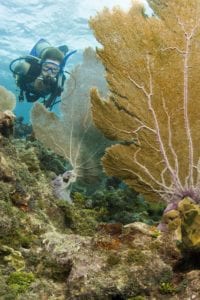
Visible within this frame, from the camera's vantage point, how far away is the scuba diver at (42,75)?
1008 cm

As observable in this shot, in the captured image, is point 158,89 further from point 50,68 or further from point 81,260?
point 50,68

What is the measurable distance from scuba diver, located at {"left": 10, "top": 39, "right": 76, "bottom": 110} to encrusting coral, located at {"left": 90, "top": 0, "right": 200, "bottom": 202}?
4.28 meters

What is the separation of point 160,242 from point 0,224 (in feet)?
6.77

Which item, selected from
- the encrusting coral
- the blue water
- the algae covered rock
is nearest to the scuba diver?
the encrusting coral

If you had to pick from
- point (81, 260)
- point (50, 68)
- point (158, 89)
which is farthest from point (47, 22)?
point (81, 260)

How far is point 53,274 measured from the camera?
4078mm

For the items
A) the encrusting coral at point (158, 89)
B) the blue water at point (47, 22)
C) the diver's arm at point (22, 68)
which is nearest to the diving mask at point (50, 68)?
the diver's arm at point (22, 68)

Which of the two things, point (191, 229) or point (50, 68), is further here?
point (50, 68)

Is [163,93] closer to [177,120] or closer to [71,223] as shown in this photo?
[177,120]

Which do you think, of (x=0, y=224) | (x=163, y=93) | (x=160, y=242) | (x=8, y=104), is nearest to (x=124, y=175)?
(x=163, y=93)

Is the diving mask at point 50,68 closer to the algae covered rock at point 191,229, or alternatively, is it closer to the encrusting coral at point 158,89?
the encrusting coral at point 158,89

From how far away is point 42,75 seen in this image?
10133 mm

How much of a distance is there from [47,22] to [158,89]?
890 inches

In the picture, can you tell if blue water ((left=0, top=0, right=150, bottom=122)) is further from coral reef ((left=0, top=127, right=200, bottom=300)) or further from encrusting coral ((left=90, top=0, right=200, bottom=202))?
coral reef ((left=0, top=127, right=200, bottom=300))
